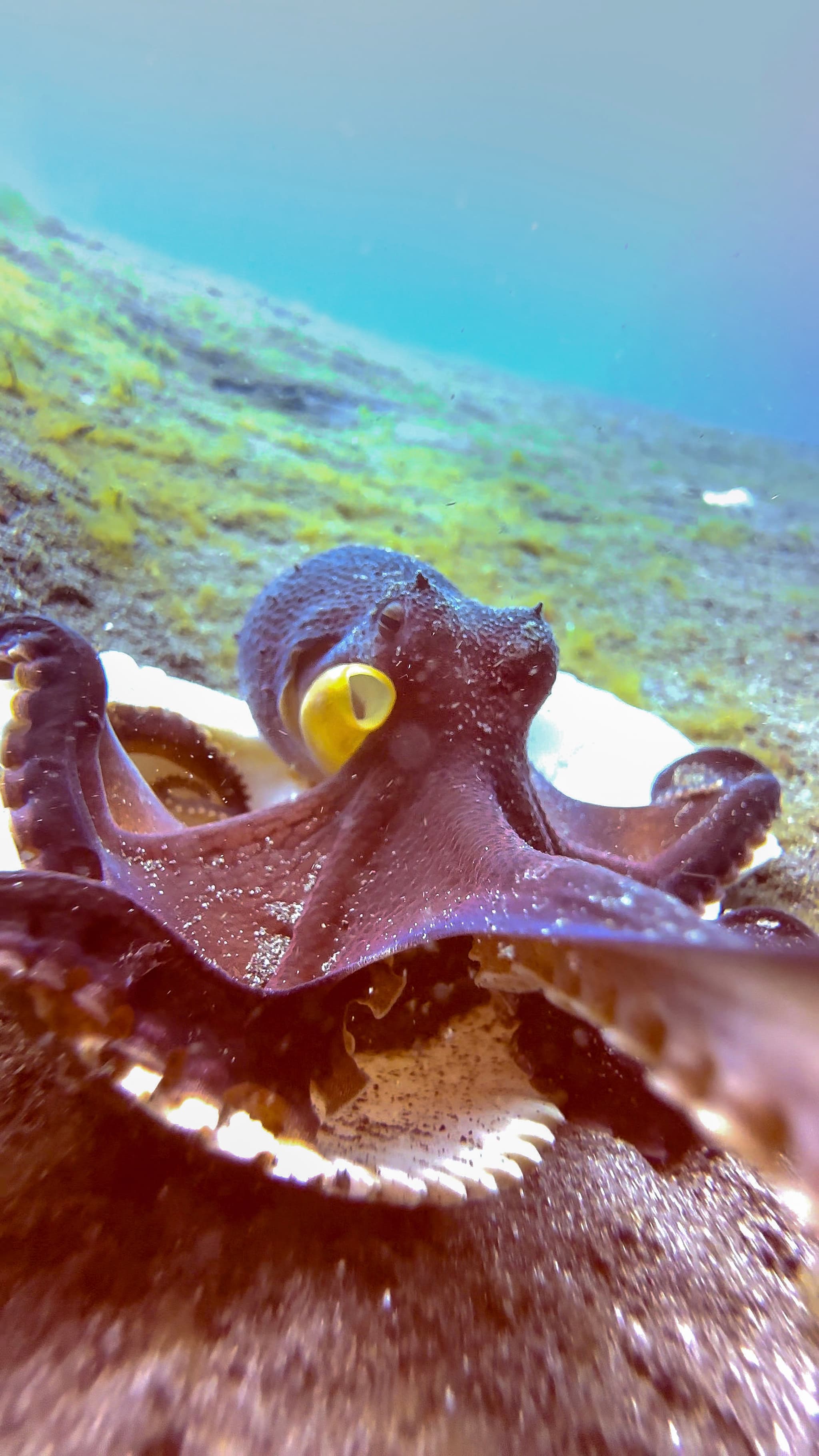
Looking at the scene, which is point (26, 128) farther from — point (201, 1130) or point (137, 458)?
point (201, 1130)

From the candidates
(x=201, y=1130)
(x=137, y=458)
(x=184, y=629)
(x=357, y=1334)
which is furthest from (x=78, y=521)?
(x=357, y=1334)

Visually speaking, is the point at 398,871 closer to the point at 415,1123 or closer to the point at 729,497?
the point at 415,1123

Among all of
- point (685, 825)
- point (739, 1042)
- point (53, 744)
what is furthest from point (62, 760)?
point (685, 825)

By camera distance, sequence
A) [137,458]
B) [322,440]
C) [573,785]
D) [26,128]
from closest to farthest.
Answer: [573,785] < [137,458] < [322,440] < [26,128]

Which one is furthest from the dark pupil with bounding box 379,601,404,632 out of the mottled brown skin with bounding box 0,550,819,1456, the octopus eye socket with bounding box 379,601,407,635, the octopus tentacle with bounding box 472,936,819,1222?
the octopus tentacle with bounding box 472,936,819,1222

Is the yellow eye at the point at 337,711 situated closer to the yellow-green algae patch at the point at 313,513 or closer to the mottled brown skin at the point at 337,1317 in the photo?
the mottled brown skin at the point at 337,1317

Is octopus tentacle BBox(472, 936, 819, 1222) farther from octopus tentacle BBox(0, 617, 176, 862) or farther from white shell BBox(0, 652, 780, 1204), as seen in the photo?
octopus tentacle BBox(0, 617, 176, 862)

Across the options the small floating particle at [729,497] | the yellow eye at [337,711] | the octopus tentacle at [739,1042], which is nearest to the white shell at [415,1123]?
the octopus tentacle at [739,1042]
